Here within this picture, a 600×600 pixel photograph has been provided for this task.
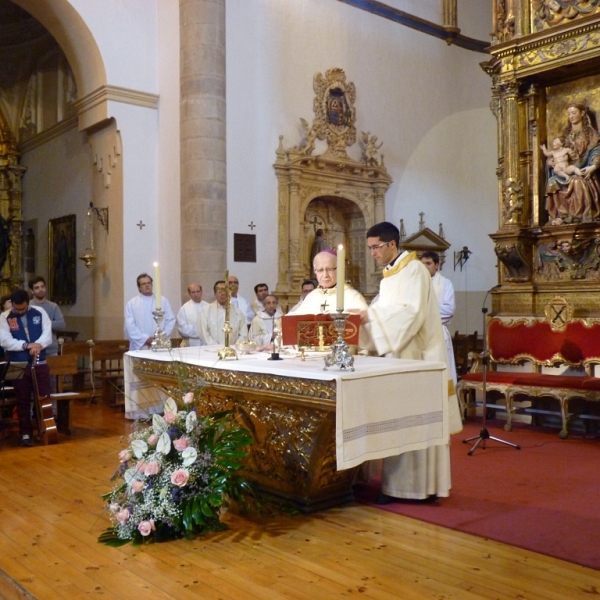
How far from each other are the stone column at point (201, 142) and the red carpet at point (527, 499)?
523 centimetres

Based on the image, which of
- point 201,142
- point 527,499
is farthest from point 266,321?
point 527,499

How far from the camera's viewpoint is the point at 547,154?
324 inches

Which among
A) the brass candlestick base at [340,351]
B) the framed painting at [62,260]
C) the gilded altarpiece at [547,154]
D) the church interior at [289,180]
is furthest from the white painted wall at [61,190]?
the brass candlestick base at [340,351]

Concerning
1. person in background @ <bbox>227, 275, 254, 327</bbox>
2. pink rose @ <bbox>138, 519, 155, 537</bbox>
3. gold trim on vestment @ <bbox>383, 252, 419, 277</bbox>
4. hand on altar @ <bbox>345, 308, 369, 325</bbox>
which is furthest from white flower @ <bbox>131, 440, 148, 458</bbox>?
person in background @ <bbox>227, 275, 254, 327</bbox>

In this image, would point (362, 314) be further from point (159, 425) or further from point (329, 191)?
point (329, 191)

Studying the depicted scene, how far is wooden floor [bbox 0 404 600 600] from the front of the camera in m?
3.23

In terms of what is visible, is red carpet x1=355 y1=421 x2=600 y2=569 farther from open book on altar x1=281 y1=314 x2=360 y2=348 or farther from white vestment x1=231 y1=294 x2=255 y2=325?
white vestment x1=231 y1=294 x2=255 y2=325

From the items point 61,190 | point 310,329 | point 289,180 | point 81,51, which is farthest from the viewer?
point 61,190

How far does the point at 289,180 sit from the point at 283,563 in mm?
9135

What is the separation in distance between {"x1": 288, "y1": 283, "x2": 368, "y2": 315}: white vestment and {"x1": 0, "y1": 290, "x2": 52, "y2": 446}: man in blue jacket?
10.5 ft

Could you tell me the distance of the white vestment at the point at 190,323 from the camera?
29.9ft

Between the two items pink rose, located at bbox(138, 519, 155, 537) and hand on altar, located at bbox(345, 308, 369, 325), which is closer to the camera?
pink rose, located at bbox(138, 519, 155, 537)

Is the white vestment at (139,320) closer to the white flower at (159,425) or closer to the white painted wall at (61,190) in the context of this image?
the white painted wall at (61,190)

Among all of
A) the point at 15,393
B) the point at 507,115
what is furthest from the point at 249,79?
the point at 15,393
